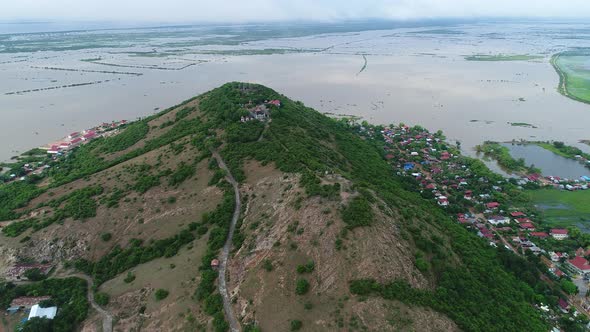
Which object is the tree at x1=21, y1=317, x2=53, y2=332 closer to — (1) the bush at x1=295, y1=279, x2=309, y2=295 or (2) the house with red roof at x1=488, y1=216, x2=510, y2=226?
(1) the bush at x1=295, y1=279, x2=309, y2=295

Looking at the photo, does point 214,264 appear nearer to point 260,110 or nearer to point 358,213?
point 358,213

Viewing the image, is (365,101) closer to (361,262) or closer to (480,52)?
(361,262)

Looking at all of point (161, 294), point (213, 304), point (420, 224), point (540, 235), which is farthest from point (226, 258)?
point (540, 235)

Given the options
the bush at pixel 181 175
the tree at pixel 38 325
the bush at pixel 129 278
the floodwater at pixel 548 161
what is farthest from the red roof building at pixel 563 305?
the tree at pixel 38 325

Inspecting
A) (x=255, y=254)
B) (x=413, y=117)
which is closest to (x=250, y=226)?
(x=255, y=254)

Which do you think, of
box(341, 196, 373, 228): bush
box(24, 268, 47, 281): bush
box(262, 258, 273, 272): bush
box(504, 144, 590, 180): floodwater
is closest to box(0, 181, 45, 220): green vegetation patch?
box(24, 268, 47, 281): bush
